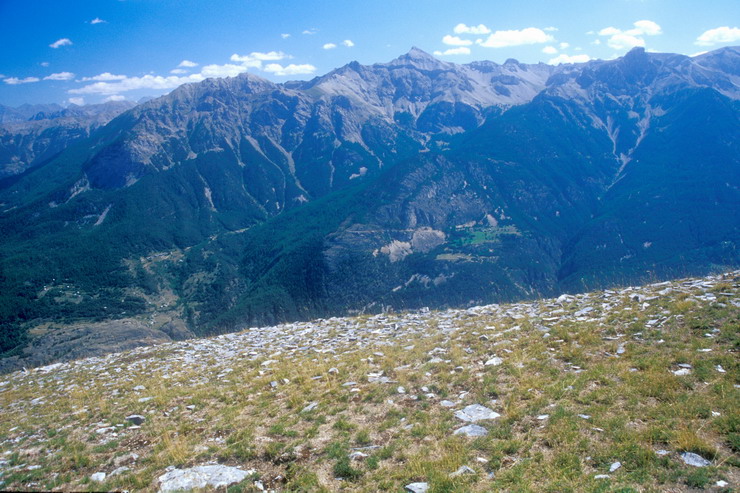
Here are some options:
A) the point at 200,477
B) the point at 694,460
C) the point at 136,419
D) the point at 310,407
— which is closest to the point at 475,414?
the point at 694,460

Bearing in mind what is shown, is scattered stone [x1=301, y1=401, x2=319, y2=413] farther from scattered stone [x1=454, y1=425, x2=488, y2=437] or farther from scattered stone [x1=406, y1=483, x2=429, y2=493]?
scattered stone [x1=406, y1=483, x2=429, y2=493]

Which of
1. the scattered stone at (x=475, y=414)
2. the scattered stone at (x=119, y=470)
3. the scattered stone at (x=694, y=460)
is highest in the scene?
the scattered stone at (x=694, y=460)

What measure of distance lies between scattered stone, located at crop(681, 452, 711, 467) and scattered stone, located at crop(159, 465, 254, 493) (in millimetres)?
9762

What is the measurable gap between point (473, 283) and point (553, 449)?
187 m

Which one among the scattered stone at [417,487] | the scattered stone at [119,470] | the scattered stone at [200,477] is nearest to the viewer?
the scattered stone at [417,487]

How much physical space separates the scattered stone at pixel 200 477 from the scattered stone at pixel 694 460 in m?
9.76

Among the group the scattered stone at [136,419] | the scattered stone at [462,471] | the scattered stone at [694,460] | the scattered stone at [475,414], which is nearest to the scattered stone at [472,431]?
the scattered stone at [475,414]

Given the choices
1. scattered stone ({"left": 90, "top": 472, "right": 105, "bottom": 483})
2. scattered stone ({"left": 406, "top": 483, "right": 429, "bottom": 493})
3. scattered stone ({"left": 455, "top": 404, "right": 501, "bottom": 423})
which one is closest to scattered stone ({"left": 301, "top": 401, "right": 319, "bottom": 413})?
scattered stone ({"left": 455, "top": 404, "right": 501, "bottom": 423})

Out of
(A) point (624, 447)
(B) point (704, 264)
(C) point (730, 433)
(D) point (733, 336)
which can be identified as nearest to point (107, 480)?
(A) point (624, 447)

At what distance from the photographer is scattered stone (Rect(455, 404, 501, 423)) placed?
425 inches

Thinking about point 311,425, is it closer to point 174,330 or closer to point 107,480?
point 107,480

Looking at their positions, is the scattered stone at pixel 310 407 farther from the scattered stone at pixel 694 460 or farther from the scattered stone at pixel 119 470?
the scattered stone at pixel 694 460

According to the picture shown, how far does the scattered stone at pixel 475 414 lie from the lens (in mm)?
10807

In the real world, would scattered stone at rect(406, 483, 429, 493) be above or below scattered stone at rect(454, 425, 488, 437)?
above
